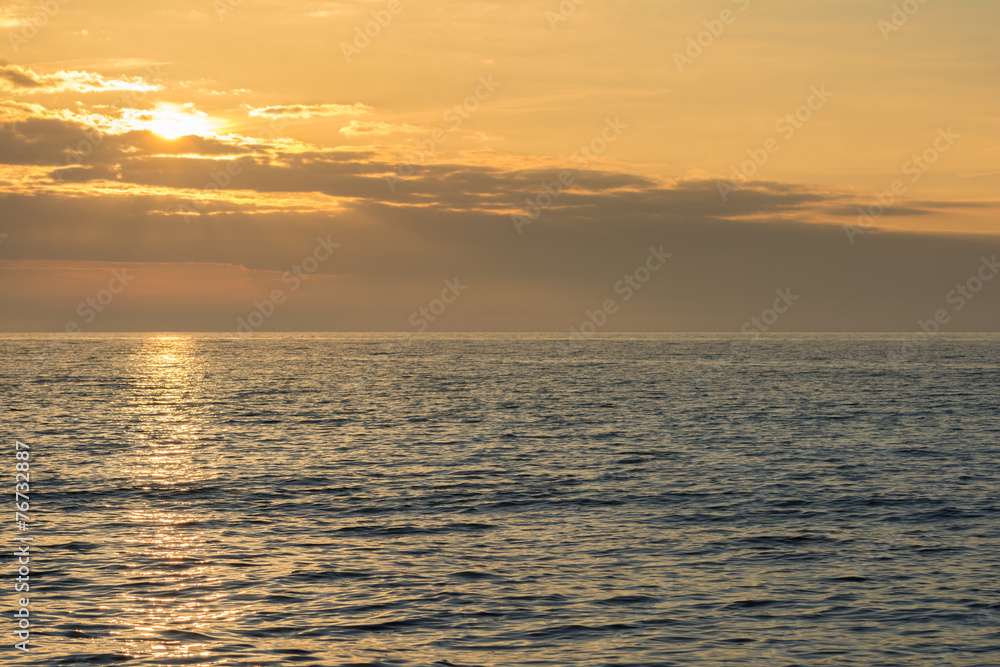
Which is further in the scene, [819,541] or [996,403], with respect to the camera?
[996,403]

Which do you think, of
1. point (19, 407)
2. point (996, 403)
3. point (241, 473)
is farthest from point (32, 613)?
point (996, 403)

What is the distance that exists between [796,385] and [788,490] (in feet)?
224

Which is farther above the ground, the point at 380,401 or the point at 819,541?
the point at 380,401

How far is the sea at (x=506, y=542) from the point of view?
17.8m

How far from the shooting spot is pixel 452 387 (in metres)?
95.9

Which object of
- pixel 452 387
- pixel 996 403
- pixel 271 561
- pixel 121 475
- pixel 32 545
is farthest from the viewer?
pixel 452 387

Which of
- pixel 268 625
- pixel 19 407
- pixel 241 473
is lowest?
pixel 268 625

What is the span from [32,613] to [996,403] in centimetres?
7285

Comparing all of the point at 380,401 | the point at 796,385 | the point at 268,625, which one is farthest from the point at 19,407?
the point at 796,385

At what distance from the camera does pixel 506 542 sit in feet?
85.8

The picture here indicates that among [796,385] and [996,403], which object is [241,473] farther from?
[796,385]

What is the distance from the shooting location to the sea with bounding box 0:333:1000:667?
17.8 meters

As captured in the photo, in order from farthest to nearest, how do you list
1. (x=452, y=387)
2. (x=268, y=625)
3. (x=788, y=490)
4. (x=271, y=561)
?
(x=452, y=387) → (x=788, y=490) → (x=271, y=561) → (x=268, y=625)

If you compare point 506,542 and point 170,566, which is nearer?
point 170,566
